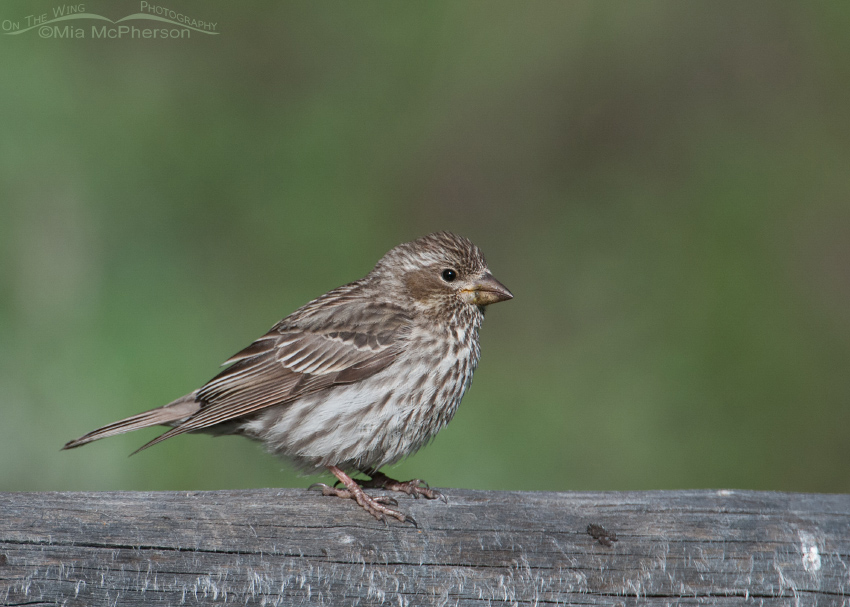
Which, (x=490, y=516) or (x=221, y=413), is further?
(x=221, y=413)

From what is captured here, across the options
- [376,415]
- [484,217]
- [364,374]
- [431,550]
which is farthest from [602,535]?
[484,217]

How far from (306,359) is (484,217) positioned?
3227 mm

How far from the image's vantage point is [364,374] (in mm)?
4637

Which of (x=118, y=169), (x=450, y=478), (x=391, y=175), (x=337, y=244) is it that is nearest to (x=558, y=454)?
(x=450, y=478)

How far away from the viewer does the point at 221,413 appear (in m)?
4.49

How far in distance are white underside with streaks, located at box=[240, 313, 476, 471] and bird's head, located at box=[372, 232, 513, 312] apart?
298mm

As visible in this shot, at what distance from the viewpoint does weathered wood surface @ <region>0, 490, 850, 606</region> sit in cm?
280

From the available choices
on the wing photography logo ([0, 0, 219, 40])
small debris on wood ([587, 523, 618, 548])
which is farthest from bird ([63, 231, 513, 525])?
on the wing photography logo ([0, 0, 219, 40])

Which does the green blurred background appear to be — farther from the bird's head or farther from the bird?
the bird's head

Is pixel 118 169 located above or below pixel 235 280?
above

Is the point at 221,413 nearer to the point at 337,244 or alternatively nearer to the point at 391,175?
the point at 337,244

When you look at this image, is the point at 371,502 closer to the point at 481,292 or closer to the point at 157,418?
the point at 157,418

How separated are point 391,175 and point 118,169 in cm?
208

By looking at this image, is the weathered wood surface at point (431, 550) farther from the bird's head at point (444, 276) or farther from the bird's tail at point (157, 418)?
the bird's head at point (444, 276)
